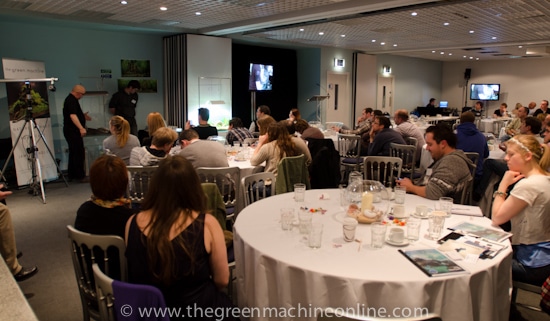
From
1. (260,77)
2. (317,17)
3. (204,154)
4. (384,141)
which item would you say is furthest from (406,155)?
(260,77)

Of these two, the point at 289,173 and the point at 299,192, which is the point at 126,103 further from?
the point at 299,192

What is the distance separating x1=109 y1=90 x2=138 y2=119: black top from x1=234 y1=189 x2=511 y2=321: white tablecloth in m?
6.58

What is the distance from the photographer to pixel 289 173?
3.98 m

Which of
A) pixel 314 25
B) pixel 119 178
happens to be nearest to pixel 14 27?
pixel 314 25

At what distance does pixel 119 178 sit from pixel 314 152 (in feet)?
10.5

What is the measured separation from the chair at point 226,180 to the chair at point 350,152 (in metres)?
3.09

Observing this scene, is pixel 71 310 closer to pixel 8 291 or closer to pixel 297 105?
pixel 8 291

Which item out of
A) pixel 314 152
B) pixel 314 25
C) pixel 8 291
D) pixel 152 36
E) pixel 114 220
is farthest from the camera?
pixel 152 36

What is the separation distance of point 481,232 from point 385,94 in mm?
13110

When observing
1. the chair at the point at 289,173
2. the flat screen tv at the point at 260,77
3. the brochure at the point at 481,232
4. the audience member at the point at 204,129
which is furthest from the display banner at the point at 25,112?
the brochure at the point at 481,232

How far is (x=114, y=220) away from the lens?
2.15 m

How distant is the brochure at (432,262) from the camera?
189cm

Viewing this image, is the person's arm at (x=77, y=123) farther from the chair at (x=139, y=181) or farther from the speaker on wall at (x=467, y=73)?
the speaker on wall at (x=467, y=73)

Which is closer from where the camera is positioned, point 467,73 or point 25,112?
point 25,112
